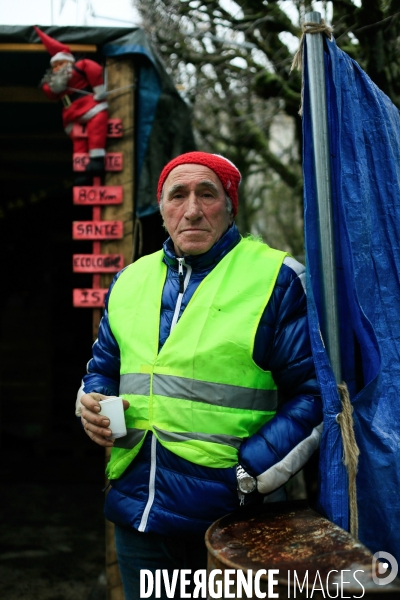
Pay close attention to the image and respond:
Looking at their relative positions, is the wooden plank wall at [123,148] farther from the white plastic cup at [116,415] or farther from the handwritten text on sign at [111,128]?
the white plastic cup at [116,415]

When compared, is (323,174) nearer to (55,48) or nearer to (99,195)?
(99,195)

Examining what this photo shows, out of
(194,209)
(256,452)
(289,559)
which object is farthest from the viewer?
(194,209)

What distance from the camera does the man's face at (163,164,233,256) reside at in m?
2.16

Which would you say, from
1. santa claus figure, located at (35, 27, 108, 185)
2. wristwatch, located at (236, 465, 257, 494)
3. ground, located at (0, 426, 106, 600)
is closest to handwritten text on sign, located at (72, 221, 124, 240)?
santa claus figure, located at (35, 27, 108, 185)

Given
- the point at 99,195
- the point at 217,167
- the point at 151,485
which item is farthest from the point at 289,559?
the point at 99,195

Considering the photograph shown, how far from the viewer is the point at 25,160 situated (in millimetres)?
5656

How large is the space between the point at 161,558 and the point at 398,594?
3.02 feet

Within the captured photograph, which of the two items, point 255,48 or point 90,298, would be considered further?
point 255,48

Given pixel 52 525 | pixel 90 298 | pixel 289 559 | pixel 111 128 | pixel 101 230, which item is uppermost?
pixel 111 128

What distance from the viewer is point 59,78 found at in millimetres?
3242

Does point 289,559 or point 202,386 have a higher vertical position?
point 202,386

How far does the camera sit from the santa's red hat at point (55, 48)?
3173 mm

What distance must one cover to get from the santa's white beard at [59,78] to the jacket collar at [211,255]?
1474 millimetres

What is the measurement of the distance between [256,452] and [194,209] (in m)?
0.82
